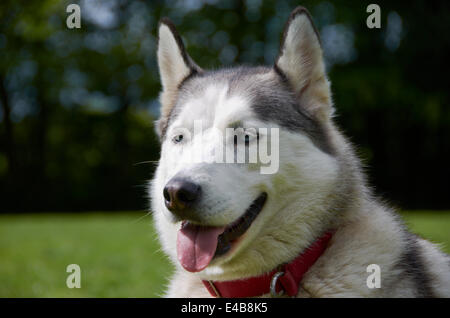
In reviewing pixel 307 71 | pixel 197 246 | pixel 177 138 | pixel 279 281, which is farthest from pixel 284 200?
pixel 307 71

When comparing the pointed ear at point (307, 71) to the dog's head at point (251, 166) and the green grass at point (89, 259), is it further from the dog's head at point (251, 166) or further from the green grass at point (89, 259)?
the green grass at point (89, 259)

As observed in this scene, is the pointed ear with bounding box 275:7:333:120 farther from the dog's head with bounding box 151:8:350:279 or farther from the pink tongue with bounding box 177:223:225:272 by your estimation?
the pink tongue with bounding box 177:223:225:272

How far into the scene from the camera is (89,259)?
7648 millimetres

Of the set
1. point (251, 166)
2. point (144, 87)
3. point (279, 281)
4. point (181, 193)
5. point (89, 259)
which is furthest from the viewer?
point (144, 87)

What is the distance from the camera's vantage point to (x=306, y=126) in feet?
9.76

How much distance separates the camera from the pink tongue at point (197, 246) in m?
2.58

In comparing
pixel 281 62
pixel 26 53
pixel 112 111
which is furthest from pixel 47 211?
pixel 281 62

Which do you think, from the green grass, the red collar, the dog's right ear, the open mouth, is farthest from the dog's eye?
the red collar

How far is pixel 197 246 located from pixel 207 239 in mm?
69

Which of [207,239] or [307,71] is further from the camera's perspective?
[307,71]

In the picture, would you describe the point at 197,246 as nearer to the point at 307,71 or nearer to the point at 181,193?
the point at 181,193

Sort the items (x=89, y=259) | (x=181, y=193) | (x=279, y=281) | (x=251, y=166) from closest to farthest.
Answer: (x=181, y=193), (x=279, y=281), (x=251, y=166), (x=89, y=259)

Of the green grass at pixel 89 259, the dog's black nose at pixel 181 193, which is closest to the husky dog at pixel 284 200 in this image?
the dog's black nose at pixel 181 193
